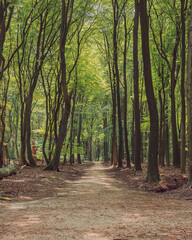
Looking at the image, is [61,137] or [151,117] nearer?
[151,117]

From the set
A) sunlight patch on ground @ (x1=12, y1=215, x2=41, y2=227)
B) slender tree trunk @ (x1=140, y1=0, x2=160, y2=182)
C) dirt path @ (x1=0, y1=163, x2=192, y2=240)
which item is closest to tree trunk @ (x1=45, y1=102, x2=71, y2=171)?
slender tree trunk @ (x1=140, y1=0, x2=160, y2=182)

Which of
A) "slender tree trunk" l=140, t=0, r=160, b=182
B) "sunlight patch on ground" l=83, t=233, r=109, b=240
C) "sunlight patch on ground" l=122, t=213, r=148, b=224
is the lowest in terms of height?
"sunlight patch on ground" l=122, t=213, r=148, b=224

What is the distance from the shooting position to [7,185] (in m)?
9.30

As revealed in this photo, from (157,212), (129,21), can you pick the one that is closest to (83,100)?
(129,21)

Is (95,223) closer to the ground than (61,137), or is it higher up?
closer to the ground

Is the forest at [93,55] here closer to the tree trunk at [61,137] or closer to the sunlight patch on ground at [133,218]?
the tree trunk at [61,137]

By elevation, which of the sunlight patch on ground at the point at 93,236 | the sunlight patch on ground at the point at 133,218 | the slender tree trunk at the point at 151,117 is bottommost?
the sunlight patch on ground at the point at 133,218

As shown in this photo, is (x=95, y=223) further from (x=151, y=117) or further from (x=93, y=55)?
(x=93, y=55)

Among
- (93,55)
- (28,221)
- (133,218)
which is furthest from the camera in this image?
(93,55)

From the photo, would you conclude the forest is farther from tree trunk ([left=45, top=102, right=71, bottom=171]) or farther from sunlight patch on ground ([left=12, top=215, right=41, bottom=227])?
sunlight patch on ground ([left=12, top=215, right=41, bottom=227])

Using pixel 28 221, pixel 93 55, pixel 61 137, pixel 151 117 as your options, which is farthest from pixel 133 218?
pixel 93 55

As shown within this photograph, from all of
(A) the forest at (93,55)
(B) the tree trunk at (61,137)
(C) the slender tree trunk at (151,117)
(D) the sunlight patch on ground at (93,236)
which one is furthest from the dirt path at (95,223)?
(B) the tree trunk at (61,137)

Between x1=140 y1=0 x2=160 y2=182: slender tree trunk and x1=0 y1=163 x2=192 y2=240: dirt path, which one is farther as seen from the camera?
x1=140 y1=0 x2=160 y2=182: slender tree trunk

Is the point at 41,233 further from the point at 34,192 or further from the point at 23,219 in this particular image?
the point at 34,192
